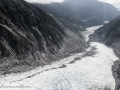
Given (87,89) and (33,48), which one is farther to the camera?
(33,48)

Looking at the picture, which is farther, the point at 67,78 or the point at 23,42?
the point at 23,42

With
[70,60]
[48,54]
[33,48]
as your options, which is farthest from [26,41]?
[70,60]

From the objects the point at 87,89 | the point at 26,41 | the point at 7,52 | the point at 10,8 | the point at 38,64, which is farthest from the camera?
the point at 10,8

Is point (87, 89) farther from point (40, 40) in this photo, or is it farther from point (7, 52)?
point (40, 40)

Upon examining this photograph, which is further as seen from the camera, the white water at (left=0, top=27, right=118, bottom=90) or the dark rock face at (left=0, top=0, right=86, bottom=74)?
the dark rock face at (left=0, top=0, right=86, bottom=74)

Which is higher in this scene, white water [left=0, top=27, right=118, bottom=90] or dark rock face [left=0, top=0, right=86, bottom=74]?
dark rock face [left=0, top=0, right=86, bottom=74]

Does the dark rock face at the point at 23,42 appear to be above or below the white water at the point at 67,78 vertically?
above

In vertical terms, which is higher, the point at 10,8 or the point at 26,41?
the point at 10,8

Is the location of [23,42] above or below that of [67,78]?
above
